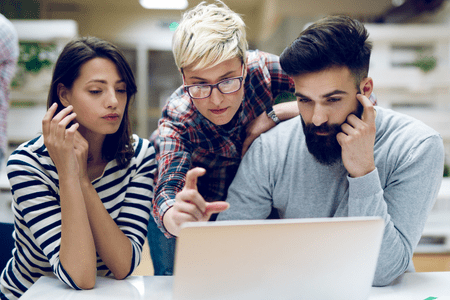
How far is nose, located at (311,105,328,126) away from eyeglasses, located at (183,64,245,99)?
0.25 metres

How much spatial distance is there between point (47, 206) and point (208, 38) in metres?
0.66

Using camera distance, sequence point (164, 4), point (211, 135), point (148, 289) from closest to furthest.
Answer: point (148, 289)
point (211, 135)
point (164, 4)

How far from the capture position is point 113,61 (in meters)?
1.14

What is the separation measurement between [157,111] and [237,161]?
4090mm

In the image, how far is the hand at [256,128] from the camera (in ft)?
4.29

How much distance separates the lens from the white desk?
2.89 ft

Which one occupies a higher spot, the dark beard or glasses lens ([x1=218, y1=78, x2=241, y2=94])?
glasses lens ([x1=218, y1=78, x2=241, y2=94])

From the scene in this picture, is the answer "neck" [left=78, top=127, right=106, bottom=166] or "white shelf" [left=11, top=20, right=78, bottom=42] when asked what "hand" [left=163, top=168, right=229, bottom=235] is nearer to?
"neck" [left=78, top=127, right=106, bottom=166]

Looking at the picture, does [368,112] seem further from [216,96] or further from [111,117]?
[111,117]

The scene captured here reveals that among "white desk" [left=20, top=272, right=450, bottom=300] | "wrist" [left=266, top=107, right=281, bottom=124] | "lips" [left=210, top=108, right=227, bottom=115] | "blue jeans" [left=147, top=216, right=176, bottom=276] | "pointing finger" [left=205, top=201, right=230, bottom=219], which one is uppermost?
"lips" [left=210, top=108, right=227, bottom=115]

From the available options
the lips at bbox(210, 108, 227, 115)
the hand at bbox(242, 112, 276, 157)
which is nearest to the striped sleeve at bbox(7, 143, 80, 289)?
the lips at bbox(210, 108, 227, 115)

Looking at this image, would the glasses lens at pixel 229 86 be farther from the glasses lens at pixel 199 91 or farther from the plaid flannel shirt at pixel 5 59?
the plaid flannel shirt at pixel 5 59

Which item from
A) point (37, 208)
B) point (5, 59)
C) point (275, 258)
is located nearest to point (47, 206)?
point (37, 208)

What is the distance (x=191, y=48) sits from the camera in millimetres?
1104
